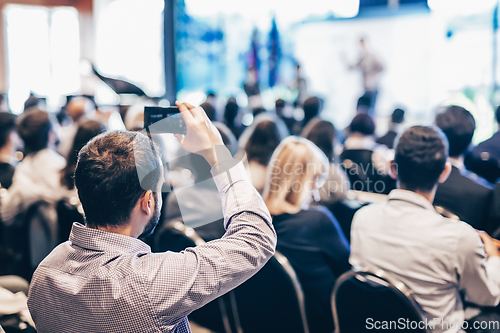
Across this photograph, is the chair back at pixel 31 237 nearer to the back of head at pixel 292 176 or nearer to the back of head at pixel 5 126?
the back of head at pixel 5 126

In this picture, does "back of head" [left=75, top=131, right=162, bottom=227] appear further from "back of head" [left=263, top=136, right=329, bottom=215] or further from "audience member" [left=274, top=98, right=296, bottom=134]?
"audience member" [left=274, top=98, right=296, bottom=134]

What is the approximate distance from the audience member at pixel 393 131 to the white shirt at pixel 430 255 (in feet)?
7.27

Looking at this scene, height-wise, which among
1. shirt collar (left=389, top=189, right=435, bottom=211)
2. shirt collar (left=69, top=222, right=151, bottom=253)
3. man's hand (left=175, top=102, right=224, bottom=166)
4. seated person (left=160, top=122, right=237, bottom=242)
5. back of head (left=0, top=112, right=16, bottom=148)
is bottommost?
seated person (left=160, top=122, right=237, bottom=242)

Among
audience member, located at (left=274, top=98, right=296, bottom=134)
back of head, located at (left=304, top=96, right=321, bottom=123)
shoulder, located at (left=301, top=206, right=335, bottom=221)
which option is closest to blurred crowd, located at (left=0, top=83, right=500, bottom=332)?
shoulder, located at (left=301, top=206, right=335, bottom=221)

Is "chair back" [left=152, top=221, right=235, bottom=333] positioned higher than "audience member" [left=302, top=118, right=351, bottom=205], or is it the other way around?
"audience member" [left=302, top=118, right=351, bottom=205]

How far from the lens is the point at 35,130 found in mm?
2545

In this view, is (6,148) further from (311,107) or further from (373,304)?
(311,107)

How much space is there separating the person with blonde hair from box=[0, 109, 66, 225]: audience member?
1.45m

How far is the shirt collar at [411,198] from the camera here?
145cm

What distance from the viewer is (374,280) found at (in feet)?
4.07

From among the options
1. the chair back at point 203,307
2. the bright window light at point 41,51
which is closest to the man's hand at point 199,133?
the chair back at point 203,307

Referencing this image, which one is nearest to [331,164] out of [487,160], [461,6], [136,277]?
[487,160]

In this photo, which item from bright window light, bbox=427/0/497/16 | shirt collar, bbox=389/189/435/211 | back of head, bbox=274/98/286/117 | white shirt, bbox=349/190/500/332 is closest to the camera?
white shirt, bbox=349/190/500/332

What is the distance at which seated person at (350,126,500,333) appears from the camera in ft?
4.37
